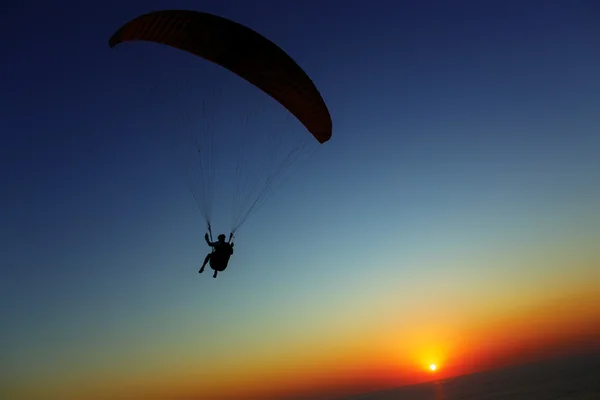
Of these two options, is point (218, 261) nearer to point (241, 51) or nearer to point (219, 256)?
point (219, 256)

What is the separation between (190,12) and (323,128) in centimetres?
579

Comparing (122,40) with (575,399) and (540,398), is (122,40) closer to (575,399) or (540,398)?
(575,399)

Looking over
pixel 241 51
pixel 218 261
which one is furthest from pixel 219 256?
pixel 241 51

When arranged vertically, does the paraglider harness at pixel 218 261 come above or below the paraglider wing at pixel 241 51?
below

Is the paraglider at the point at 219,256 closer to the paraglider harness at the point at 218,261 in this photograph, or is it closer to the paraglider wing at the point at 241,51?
the paraglider harness at the point at 218,261

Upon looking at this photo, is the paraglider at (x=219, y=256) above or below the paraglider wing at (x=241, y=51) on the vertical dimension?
below

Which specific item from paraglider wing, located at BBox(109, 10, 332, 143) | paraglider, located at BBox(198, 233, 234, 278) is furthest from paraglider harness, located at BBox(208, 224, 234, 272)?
paraglider wing, located at BBox(109, 10, 332, 143)

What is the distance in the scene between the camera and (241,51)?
1212 centimetres

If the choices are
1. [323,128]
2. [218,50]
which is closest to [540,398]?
[323,128]

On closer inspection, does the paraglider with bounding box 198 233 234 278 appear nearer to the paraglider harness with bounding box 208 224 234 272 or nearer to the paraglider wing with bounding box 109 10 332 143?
the paraglider harness with bounding box 208 224 234 272

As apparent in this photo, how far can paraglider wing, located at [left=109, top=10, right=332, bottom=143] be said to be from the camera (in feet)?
34.6

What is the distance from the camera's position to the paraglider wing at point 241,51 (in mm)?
10555

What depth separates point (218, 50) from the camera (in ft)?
39.7

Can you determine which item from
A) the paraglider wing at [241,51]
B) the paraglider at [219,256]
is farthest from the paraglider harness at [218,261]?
the paraglider wing at [241,51]
